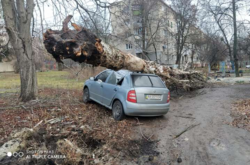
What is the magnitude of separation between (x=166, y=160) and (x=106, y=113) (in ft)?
10.3

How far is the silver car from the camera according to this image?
5.01 metres

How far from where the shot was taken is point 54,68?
1736 inches

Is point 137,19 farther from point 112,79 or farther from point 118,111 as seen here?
point 118,111

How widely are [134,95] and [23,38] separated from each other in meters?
4.94

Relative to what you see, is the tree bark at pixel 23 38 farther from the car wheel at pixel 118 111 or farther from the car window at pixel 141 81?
the car window at pixel 141 81

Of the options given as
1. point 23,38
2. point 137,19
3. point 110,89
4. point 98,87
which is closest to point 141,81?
point 110,89

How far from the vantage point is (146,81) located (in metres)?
5.52

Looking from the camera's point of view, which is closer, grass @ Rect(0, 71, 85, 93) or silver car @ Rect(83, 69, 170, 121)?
silver car @ Rect(83, 69, 170, 121)

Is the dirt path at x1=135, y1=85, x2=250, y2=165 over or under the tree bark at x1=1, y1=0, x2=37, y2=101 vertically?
under

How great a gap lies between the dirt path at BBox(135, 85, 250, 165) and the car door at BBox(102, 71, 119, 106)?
1283 millimetres

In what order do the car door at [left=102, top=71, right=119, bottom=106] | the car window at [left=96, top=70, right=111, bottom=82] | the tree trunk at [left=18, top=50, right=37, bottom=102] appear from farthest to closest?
the tree trunk at [left=18, top=50, right=37, bottom=102] < the car window at [left=96, top=70, right=111, bottom=82] < the car door at [left=102, top=71, right=119, bottom=106]

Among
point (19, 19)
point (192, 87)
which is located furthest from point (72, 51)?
point (192, 87)

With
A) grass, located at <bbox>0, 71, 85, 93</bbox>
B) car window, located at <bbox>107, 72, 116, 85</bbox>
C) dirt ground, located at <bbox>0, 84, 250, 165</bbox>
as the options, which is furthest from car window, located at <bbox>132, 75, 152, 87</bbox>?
grass, located at <bbox>0, 71, 85, 93</bbox>

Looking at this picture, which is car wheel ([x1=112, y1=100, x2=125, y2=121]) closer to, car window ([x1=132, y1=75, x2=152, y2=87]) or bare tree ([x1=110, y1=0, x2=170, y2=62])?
car window ([x1=132, y1=75, x2=152, y2=87])
